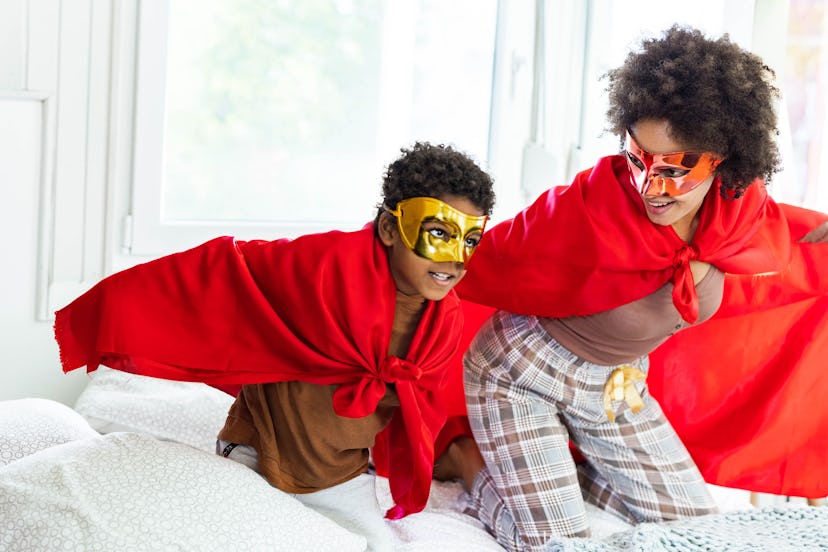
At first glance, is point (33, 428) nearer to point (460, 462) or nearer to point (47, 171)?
point (47, 171)

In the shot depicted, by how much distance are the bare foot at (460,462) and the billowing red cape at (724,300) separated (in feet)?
0.08

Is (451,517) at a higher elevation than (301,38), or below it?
below

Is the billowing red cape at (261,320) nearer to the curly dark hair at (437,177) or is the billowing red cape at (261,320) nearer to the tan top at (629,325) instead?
the curly dark hair at (437,177)

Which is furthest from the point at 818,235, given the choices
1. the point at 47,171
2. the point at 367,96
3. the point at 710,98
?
the point at 47,171

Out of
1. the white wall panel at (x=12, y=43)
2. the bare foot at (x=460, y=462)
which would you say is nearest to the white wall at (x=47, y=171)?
the white wall panel at (x=12, y=43)

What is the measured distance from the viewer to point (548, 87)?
267 cm

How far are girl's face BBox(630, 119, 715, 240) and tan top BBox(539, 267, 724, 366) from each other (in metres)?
0.15

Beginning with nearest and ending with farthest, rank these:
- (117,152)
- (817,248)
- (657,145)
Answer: (657,145)
(817,248)
(117,152)

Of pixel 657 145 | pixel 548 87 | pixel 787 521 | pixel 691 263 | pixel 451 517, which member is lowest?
pixel 451 517

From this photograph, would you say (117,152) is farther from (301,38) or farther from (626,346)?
(626,346)

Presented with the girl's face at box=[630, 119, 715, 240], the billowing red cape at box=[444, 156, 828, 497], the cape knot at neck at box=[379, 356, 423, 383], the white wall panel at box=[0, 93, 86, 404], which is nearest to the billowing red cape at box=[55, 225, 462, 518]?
the cape knot at neck at box=[379, 356, 423, 383]

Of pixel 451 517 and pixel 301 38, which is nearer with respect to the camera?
pixel 451 517

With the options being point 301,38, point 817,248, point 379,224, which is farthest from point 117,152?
point 817,248

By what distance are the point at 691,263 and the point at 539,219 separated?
28cm
